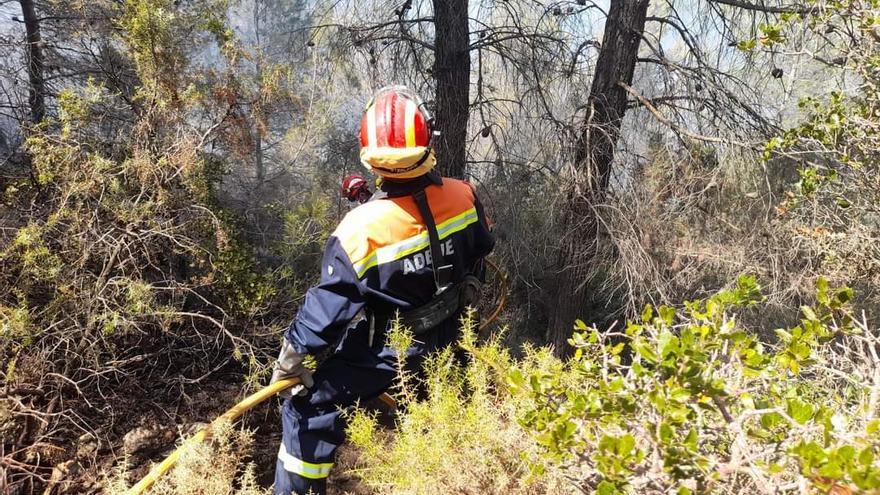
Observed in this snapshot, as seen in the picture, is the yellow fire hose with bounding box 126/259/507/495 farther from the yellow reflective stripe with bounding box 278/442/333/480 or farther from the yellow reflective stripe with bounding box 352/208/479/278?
the yellow reflective stripe with bounding box 352/208/479/278

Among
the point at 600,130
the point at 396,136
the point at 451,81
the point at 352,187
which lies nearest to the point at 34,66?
the point at 352,187

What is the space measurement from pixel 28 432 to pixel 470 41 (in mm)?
4048

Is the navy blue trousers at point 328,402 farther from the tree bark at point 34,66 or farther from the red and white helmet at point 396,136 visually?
the tree bark at point 34,66

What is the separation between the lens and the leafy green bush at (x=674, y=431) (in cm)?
98

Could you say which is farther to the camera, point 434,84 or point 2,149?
point 434,84

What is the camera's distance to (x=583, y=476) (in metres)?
1.20

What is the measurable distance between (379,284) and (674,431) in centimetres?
154

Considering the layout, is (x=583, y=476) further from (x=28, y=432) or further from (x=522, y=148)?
(x=522, y=148)

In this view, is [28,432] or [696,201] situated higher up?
[696,201]

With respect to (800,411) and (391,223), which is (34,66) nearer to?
(391,223)

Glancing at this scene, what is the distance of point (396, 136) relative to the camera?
89.0 inches

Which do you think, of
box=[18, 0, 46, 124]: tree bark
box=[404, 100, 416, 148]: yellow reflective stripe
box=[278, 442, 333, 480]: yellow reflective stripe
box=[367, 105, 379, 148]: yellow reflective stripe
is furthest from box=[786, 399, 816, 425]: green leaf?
box=[18, 0, 46, 124]: tree bark

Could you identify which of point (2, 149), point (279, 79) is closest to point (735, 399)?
point (279, 79)

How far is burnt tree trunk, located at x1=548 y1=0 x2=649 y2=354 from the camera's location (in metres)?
3.85
